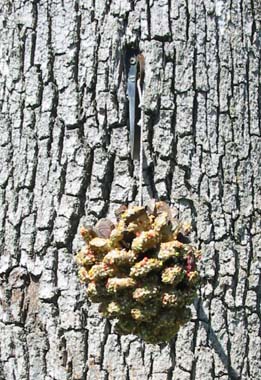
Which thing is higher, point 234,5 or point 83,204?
point 234,5

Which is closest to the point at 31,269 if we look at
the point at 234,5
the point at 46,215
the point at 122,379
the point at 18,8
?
the point at 46,215

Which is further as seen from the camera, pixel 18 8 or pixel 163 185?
pixel 18 8

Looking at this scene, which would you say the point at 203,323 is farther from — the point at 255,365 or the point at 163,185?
the point at 163,185

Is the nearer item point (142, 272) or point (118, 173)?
point (142, 272)

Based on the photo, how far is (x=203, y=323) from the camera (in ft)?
6.97

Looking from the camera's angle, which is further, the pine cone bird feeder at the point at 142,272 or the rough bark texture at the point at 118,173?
A: the rough bark texture at the point at 118,173

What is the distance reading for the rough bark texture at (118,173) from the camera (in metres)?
2.13

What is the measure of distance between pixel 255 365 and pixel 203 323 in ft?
0.59

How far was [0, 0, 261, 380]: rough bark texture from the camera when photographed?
213cm

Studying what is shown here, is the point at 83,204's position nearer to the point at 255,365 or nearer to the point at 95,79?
the point at 95,79

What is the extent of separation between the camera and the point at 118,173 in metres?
2.15

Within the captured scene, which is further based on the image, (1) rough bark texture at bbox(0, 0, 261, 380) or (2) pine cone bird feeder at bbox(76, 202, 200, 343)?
(1) rough bark texture at bbox(0, 0, 261, 380)

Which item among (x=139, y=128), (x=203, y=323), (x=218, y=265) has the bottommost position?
(x=203, y=323)

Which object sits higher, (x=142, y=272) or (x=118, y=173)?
(x=118, y=173)
